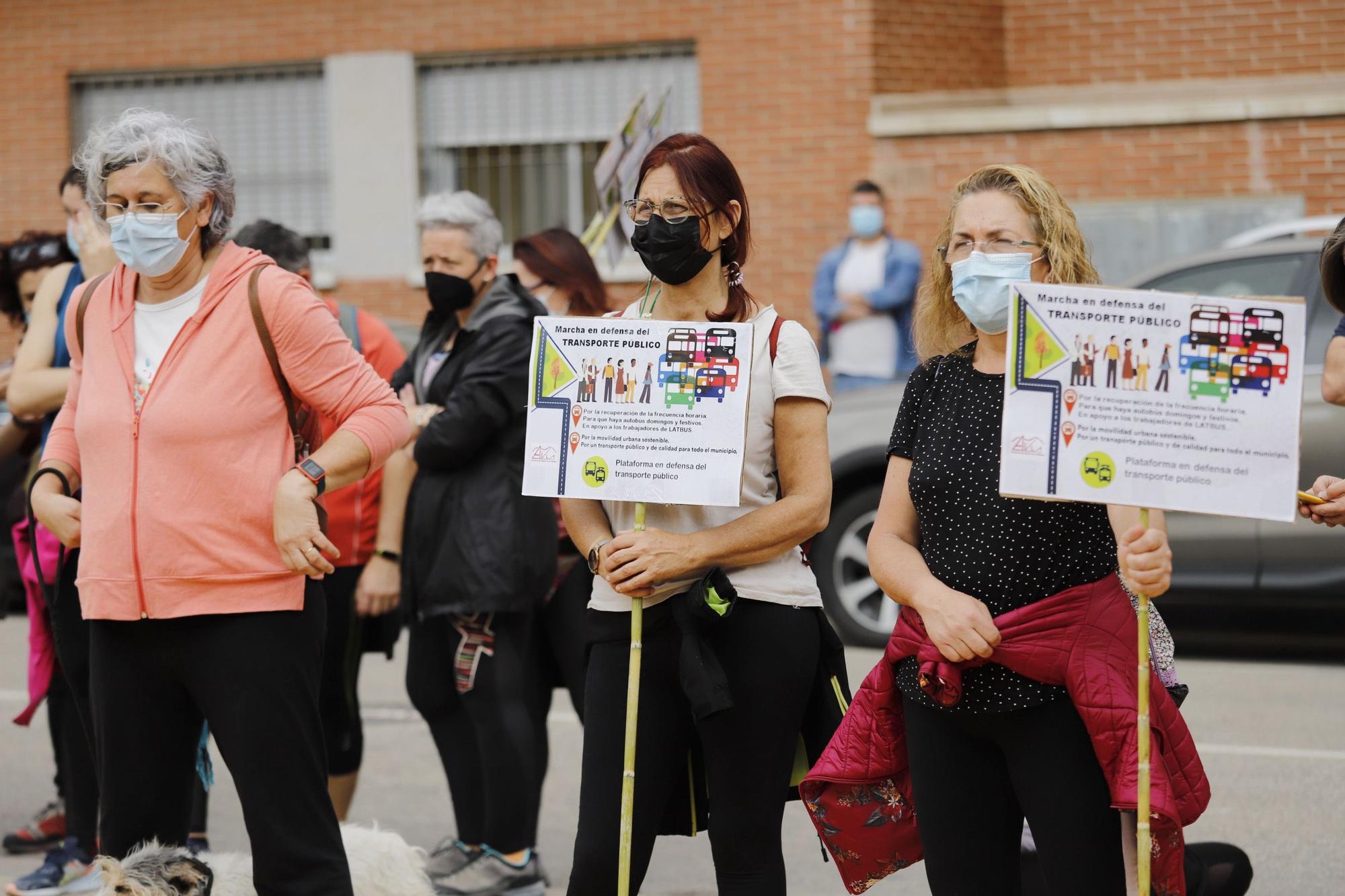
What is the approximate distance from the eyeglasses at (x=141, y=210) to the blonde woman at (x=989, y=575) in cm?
169

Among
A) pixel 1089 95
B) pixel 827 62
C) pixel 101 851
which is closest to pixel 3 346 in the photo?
pixel 827 62

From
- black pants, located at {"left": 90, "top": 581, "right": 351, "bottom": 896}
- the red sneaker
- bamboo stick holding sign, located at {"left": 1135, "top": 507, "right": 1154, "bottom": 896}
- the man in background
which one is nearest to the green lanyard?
black pants, located at {"left": 90, "top": 581, "right": 351, "bottom": 896}

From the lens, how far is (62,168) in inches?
624

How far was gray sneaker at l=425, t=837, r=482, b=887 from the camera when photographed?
17.5 ft

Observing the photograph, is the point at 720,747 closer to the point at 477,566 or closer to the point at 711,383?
the point at 711,383

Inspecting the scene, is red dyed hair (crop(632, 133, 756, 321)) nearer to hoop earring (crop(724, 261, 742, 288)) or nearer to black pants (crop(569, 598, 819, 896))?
hoop earring (crop(724, 261, 742, 288))

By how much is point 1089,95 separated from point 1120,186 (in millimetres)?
1644

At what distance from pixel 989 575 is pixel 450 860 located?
2.58 meters

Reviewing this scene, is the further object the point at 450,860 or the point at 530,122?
the point at 530,122

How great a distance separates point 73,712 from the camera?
218 inches

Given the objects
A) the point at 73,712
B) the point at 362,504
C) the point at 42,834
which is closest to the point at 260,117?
the point at 42,834

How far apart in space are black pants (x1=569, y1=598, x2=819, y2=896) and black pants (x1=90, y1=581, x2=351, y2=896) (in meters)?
0.64

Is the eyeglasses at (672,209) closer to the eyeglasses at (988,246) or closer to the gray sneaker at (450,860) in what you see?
the eyeglasses at (988,246)

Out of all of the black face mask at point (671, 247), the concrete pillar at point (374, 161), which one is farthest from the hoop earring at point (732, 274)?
the concrete pillar at point (374, 161)
